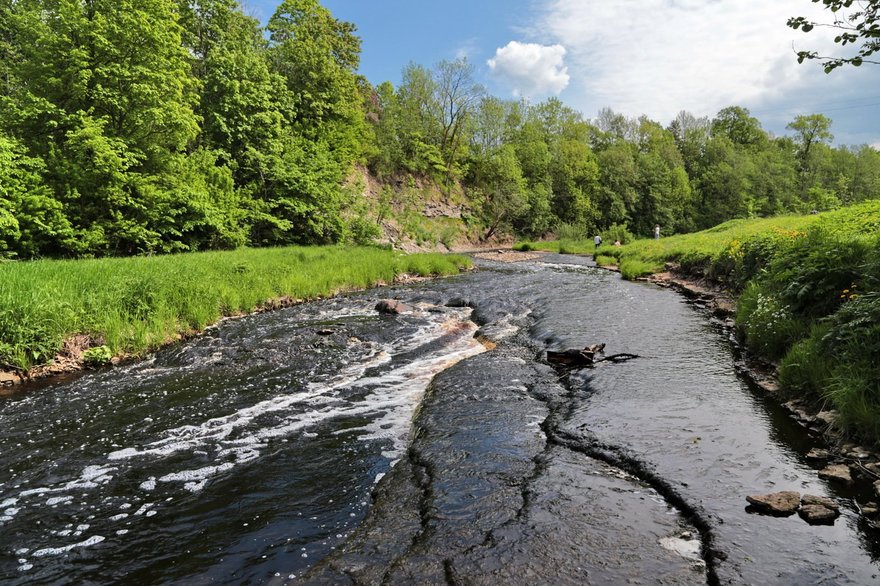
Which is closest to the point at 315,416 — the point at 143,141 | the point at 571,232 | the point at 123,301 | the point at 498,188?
the point at 123,301

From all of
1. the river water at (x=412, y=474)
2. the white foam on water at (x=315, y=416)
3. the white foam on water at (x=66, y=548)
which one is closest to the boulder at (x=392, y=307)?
the white foam on water at (x=315, y=416)

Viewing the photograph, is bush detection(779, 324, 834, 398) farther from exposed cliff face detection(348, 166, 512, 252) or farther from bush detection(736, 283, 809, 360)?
exposed cliff face detection(348, 166, 512, 252)

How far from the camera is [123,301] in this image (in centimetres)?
1188

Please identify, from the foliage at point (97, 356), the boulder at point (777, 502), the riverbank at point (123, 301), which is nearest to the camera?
the boulder at point (777, 502)

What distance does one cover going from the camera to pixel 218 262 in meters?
17.9

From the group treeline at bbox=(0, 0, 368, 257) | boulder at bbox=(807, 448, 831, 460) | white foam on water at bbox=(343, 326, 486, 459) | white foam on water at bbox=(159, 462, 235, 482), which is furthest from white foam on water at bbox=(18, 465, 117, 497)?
treeline at bbox=(0, 0, 368, 257)

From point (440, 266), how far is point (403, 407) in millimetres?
19567

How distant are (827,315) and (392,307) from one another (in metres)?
11.2

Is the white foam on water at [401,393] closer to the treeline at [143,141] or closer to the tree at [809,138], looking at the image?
the treeline at [143,141]

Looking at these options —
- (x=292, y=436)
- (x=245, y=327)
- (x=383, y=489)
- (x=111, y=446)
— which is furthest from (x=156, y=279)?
(x=383, y=489)

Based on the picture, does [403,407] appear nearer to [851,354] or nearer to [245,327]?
[851,354]

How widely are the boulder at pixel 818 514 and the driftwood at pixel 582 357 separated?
510 centimetres

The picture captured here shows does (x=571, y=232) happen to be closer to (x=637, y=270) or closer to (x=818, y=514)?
(x=637, y=270)

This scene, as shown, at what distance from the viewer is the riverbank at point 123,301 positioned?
31.3 feet
